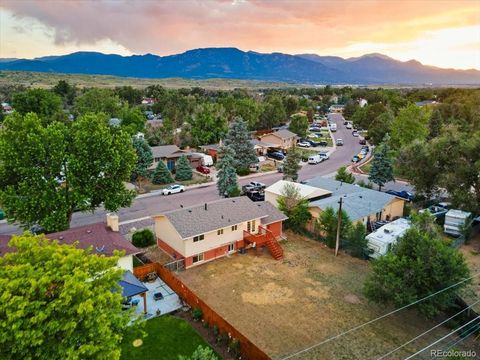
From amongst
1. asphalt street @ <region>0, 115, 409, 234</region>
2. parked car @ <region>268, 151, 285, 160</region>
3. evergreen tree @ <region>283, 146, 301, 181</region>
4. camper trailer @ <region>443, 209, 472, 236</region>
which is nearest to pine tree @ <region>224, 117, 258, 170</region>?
asphalt street @ <region>0, 115, 409, 234</region>

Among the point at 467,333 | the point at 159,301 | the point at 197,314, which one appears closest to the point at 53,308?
the point at 197,314

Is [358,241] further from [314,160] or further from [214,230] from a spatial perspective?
[314,160]

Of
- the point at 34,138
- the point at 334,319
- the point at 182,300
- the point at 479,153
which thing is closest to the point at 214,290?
the point at 182,300

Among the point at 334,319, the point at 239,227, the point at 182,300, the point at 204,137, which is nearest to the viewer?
the point at 334,319

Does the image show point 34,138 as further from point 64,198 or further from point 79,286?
point 79,286

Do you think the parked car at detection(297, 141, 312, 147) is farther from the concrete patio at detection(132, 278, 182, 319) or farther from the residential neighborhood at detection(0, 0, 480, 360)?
the concrete patio at detection(132, 278, 182, 319)
